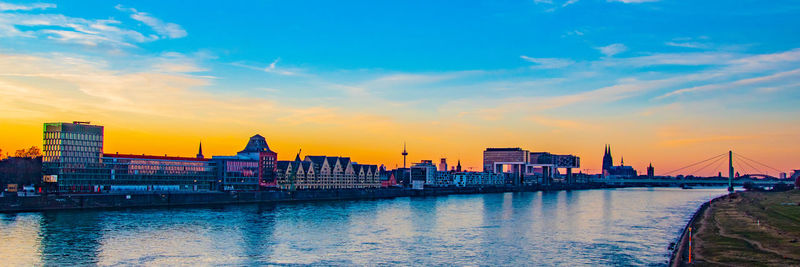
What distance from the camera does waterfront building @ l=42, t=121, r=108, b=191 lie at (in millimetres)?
128125

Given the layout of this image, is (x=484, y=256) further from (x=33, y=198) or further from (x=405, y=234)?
(x=33, y=198)

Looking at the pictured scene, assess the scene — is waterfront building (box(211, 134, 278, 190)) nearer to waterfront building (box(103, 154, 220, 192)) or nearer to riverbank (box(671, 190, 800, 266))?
waterfront building (box(103, 154, 220, 192))

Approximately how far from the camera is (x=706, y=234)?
2379 inches

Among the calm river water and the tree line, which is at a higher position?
the tree line

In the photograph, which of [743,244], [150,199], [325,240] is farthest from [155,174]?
[743,244]

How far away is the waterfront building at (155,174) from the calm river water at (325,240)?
47.5m

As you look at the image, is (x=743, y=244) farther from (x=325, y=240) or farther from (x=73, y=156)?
(x=73, y=156)

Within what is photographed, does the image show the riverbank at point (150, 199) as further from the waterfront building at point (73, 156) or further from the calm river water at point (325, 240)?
the waterfront building at point (73, 156)

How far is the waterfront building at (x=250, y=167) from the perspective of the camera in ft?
544

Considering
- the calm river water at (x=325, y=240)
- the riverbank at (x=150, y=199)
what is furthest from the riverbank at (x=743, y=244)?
the riverbank at (x=150, y=199)

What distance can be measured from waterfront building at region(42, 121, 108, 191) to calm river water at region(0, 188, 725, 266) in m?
40.8

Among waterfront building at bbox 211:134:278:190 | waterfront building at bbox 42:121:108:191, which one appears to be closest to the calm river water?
waterfront building at bbox 42:121:108:191

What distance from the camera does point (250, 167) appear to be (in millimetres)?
173625

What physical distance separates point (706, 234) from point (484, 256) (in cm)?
2443
